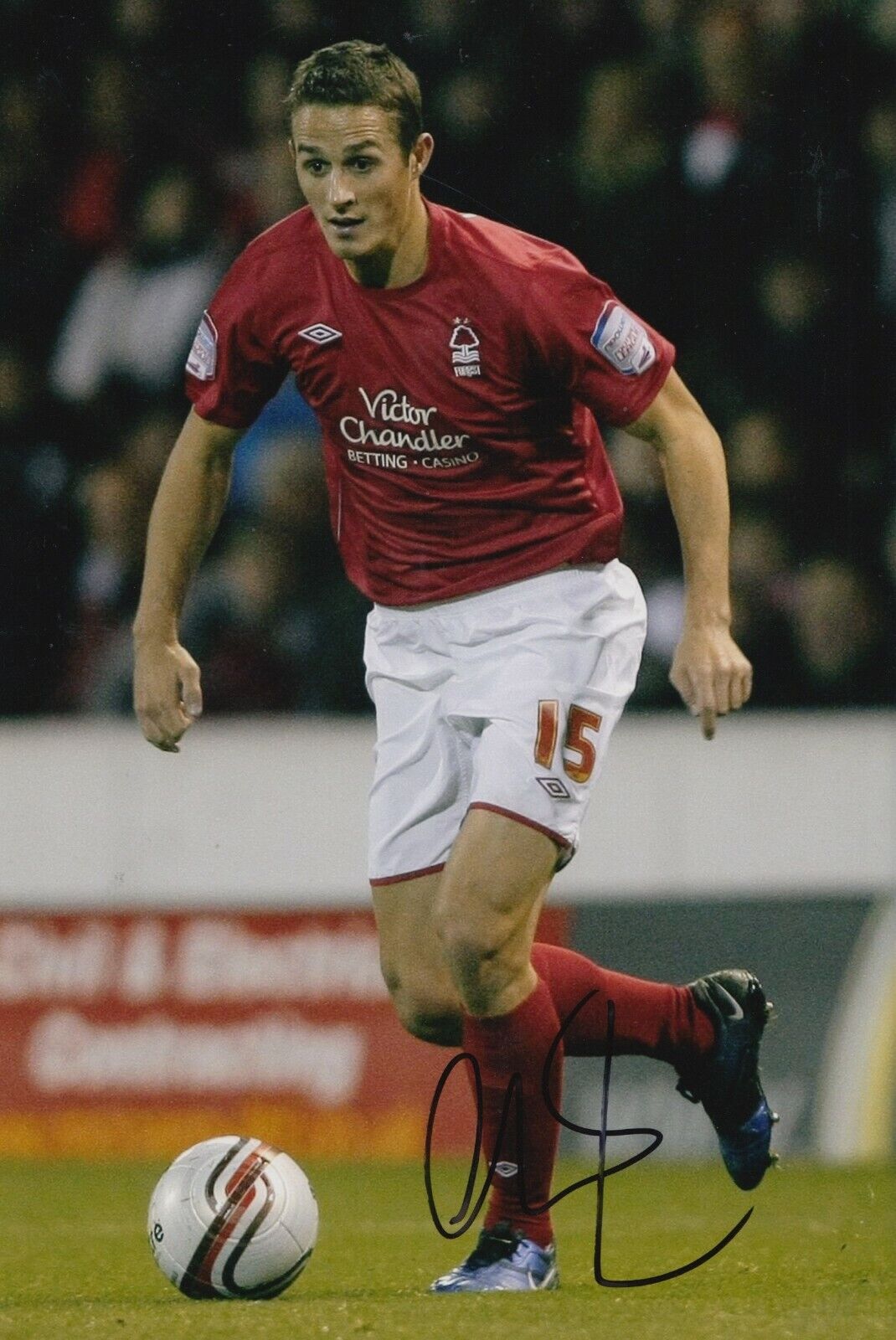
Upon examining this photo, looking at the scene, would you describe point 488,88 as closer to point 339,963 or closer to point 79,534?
point 79,534

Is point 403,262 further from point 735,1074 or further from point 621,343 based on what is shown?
point 735,1074

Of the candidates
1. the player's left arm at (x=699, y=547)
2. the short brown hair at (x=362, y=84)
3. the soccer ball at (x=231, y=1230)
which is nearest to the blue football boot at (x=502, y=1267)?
the soccer ball at (x=231, y=1230)

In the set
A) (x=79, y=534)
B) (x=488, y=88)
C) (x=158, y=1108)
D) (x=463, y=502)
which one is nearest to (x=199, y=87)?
(x=488, y=88)

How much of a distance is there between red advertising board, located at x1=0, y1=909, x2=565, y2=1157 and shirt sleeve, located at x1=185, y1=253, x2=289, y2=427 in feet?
11.2

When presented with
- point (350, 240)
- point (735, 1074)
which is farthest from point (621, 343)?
point (735, 1074)

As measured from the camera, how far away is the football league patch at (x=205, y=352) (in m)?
4.52

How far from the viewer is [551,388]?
14.4 ft

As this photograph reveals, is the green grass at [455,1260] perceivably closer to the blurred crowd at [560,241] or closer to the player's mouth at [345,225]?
the blurred crowd at [560,241]

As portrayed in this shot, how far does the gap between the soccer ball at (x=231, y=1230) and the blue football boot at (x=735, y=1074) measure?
36.0 inches

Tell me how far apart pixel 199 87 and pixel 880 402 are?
2455 mm

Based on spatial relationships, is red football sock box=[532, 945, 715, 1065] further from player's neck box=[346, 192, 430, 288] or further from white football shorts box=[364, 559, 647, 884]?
player's neck box=[346, 192, 430, 288]

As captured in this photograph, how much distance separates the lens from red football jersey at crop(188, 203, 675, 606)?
429 cm

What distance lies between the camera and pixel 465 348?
4301 millimetres

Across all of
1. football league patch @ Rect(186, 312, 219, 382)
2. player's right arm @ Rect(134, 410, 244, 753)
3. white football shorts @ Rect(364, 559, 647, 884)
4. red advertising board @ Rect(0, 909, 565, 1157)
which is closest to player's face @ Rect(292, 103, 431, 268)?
football league patch @ Rect(186, 312, 219, 382)
